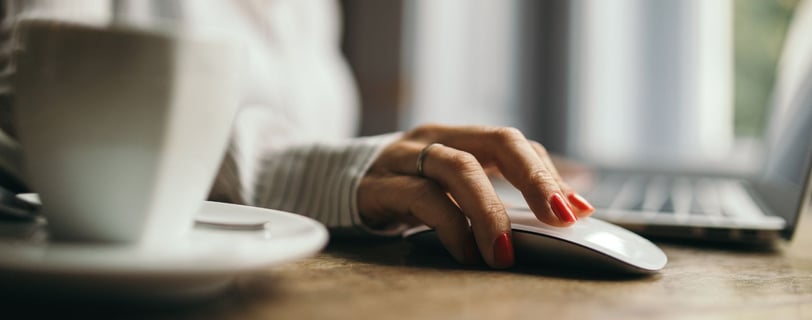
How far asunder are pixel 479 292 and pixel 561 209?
0.42ft

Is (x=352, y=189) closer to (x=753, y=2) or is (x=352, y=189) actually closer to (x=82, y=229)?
(x=82, y=229)

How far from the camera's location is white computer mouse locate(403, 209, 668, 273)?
0.42 m

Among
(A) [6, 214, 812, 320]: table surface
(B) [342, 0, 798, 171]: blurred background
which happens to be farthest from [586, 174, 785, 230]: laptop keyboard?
(B) [342, 0, 798, 171]: blurred background

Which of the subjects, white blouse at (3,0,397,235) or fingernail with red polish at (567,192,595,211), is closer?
fingernail with red polish at (567,192,595,211)

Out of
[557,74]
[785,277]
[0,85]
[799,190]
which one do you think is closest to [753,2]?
[557,74]

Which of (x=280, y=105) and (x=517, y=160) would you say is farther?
(x=280, y=105)

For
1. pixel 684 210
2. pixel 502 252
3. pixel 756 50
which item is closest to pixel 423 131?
pixel 502 252

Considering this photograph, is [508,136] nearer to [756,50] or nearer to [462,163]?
[462,163]

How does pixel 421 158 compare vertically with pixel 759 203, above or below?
above

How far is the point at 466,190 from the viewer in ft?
1.52

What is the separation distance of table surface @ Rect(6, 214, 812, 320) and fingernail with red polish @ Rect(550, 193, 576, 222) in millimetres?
37

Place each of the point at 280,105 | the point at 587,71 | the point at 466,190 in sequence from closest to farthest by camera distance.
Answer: the point at 466,190 → the point at 280,105 → the point at 587,71

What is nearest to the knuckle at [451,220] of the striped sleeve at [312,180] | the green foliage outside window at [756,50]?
the striped sleeve at [312,180]

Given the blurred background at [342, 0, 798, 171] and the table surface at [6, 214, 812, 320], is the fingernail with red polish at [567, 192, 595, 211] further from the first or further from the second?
the blurred background at [342, 0, 798, 171]
